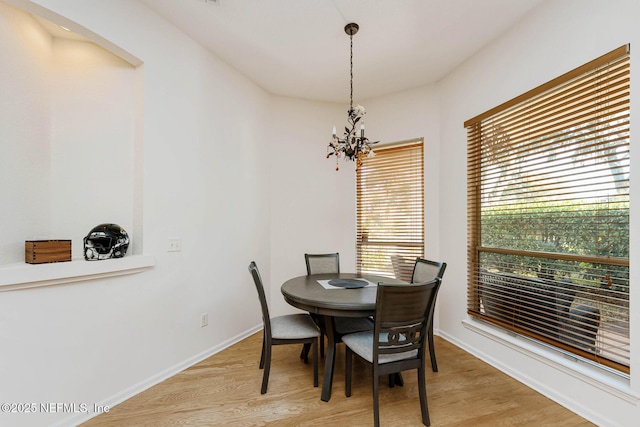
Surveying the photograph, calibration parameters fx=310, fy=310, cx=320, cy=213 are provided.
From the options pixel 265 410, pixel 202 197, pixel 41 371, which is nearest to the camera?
pixel 41 371

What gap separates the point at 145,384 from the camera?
2336mm

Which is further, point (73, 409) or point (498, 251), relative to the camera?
point (498, 251)

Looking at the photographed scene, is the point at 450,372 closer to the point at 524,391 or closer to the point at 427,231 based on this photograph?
the point at 524,391

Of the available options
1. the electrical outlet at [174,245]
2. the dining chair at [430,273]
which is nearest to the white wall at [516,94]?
the dining chair at [430,273]

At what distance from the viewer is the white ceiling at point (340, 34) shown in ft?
7.75

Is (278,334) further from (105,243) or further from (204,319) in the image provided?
(105,243)

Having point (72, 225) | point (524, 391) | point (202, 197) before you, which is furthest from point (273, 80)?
point (524, 391)

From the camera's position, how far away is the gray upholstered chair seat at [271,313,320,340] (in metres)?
2.37

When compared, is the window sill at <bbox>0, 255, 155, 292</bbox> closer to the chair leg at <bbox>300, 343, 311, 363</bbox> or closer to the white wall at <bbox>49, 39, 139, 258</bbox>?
the white wall at <bbox>49, 39, 139, 258</bbox>

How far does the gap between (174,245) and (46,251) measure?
876mm

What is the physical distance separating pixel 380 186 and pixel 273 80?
184 cm

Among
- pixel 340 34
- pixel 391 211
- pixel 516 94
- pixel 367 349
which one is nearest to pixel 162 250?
pixel 367 349

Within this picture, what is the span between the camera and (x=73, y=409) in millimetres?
1925

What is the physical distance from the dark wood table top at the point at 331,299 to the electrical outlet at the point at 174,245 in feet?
3.18
